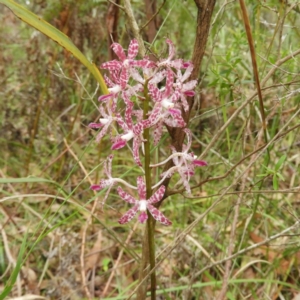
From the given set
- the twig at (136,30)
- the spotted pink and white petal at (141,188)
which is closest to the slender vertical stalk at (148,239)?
the spotted pink and white petal at (141,188)

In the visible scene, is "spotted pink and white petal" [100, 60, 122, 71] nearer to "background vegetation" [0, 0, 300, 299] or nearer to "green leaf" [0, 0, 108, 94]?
"green leaf" [0, 0, 108, 94]

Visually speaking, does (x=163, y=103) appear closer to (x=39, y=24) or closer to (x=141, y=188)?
(x=141, y=188)

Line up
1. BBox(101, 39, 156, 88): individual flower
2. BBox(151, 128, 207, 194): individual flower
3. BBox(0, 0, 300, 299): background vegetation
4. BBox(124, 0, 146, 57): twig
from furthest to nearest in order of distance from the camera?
BBox(0, 0, 300, 299): background vegetation
BBox(124, 0, 146, 57): twig
BBox(151, 128, 207, 194): individual flower
BBox(101, 39, 156, 88): individual flower

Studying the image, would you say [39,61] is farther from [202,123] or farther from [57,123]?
[202,123]

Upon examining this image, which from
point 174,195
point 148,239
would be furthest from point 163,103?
point 174,195

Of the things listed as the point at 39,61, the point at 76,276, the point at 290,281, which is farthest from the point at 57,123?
the point at 290,281

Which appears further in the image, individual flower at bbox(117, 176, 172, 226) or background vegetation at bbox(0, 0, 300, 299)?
background vegetation at bbox(0, 0, 300, 299)

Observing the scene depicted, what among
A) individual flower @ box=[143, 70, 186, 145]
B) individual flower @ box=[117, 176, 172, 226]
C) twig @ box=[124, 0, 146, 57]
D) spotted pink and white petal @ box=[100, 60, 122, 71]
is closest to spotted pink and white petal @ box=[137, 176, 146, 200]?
individual flower @ box=[117, 176, 172, 226]

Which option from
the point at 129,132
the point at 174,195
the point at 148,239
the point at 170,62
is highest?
the point at 170,62
